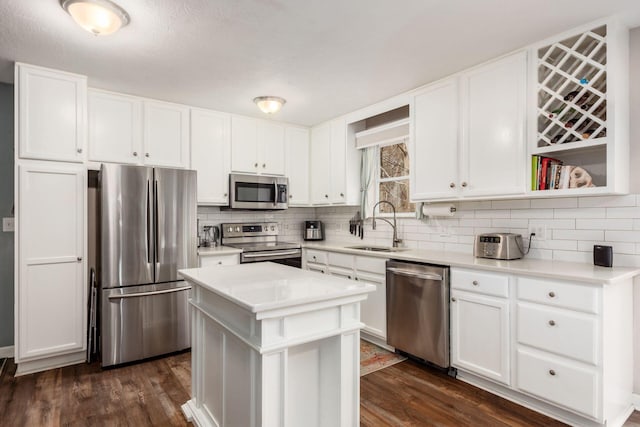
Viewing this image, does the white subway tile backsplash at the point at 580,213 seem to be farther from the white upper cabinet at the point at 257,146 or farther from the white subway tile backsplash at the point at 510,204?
the white upper cabinet at the point at 257,146

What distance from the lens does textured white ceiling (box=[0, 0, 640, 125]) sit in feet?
6.68

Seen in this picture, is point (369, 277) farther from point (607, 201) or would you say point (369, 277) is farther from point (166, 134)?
point (166, 134)

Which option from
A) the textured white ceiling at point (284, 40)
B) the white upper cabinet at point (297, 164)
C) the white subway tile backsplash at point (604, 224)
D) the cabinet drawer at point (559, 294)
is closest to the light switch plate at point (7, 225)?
the textured white ceiling at point (284, 40)

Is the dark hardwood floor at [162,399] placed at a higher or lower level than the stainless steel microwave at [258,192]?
lower

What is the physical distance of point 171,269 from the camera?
323cm

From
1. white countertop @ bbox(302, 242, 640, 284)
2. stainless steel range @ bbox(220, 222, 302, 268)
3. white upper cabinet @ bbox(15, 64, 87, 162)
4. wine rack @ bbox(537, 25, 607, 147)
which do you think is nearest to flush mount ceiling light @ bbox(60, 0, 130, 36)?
white upper cabinet @ bbox(15, 64, 87, 162)

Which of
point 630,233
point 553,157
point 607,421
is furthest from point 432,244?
point 607,421

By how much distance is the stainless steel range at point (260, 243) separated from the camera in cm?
389

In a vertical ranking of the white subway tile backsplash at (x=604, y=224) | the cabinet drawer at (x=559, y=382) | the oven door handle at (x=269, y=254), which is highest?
the white subway tile backsplash at (x=604, y=224)

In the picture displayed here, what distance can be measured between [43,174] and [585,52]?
408cm

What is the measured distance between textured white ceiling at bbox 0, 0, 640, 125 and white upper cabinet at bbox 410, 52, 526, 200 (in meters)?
0.17

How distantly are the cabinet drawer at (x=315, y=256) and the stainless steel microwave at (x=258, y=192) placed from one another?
64cm

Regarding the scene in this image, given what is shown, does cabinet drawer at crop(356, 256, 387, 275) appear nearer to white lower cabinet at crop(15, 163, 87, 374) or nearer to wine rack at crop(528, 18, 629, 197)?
wine rack at crop(528, 18, 629, 197)

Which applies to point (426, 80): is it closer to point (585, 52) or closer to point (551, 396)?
point (585, 52)
